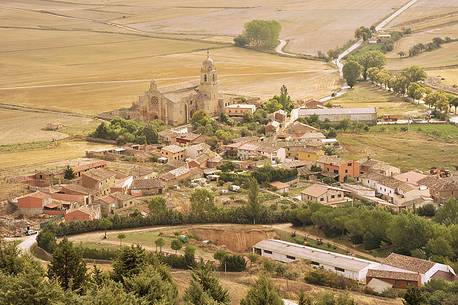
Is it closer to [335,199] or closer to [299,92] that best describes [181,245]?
[335,199]

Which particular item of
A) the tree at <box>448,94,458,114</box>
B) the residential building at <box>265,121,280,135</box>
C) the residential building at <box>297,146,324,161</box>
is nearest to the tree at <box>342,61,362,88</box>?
the tree at <box>448,94,458,114</box>

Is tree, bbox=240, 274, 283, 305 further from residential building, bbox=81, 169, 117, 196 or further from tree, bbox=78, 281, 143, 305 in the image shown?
residential building, bbox=81, 169, 117, 196

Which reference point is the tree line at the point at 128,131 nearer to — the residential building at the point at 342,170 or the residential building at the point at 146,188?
the residential building at the point at 146,188

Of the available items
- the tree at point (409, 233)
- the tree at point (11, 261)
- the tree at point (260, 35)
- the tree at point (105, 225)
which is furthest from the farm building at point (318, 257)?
the tree at point (260, 35)

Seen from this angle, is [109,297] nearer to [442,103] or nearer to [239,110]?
[239,110]

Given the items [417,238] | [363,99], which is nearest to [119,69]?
[363,99]

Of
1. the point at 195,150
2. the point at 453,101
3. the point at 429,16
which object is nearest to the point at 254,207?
the point at 195,150
